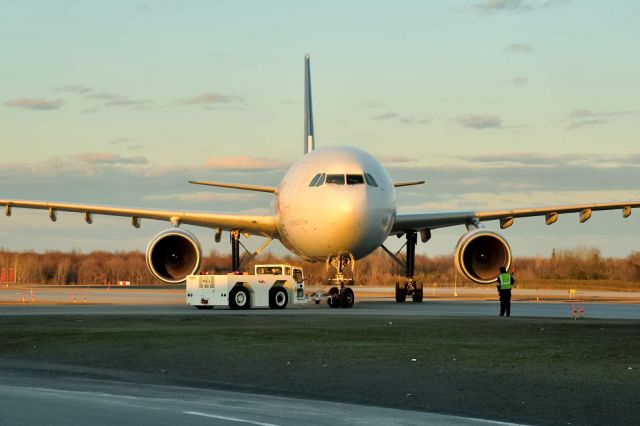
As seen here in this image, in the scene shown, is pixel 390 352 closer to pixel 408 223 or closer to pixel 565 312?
pixel 565 312

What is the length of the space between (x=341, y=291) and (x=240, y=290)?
3379 millimetres

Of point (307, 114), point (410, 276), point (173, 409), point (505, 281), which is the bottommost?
point (173, 409)

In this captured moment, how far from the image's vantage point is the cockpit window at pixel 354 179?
123 feet

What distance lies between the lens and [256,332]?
80.1 ft

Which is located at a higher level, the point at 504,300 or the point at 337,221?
the point at 337,221

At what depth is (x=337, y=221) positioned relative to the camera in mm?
37094

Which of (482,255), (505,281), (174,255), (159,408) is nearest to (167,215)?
(174,255)

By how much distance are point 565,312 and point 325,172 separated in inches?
357

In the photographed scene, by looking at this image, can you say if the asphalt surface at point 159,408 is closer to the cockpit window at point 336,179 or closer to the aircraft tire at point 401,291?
the cockpit window at point 336,179

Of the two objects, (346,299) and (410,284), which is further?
(410,284)

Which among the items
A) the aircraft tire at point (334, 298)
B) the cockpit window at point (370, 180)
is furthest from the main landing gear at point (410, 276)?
the cockpit window at point (370, 180)

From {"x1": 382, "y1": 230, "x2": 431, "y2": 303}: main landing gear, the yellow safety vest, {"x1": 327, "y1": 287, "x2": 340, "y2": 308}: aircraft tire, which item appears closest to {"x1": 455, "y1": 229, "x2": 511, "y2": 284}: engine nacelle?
{"x1": 382, "y1": 230, "x2": 431, "y2": 303}: main landing gear

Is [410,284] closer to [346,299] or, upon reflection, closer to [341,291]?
[346,299]

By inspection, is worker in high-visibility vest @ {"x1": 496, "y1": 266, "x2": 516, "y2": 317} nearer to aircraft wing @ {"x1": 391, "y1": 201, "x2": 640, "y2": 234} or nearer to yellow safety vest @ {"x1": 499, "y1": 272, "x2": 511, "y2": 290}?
yellow safety vest @ {"x1": 499, "y1": 272, "x2": 511, "y2": 290}
